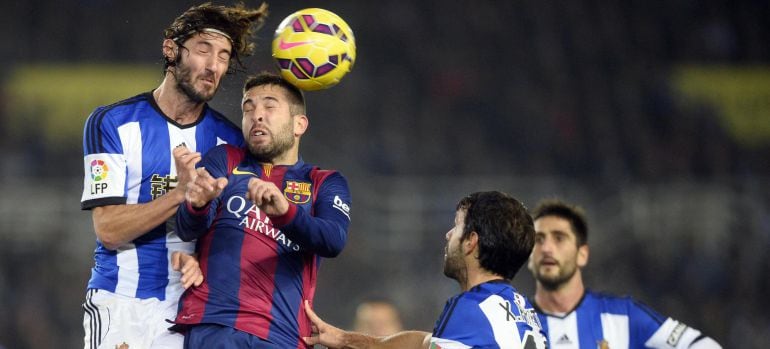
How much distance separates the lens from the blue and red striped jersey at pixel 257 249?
3.70 meters

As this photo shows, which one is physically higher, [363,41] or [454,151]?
[363,41]

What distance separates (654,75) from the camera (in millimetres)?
13156

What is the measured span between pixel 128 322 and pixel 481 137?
346 inches

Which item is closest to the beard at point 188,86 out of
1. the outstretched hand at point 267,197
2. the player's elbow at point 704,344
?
the outstretched hand at point 267,197

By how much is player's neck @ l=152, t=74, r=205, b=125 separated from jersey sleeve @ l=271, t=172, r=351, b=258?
0.80 m

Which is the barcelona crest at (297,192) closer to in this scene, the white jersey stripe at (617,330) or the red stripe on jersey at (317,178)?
the red stripe on jersey at (317,178)

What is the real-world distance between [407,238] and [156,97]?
260 inches

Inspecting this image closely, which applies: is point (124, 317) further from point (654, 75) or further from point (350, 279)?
point (654, 75)

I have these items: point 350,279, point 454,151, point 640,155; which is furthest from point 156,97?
point 640,155

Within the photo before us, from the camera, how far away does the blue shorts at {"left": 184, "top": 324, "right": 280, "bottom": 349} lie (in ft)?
12.0

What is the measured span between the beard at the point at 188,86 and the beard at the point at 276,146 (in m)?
0.38

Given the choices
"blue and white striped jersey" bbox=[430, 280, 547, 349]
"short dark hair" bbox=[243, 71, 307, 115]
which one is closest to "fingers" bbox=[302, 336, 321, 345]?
"blue and white striped jersey" bbox=[430, 280, 547, 349]

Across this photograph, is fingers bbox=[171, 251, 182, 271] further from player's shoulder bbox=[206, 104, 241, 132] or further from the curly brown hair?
the curly brown hair

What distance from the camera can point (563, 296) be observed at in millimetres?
6145
